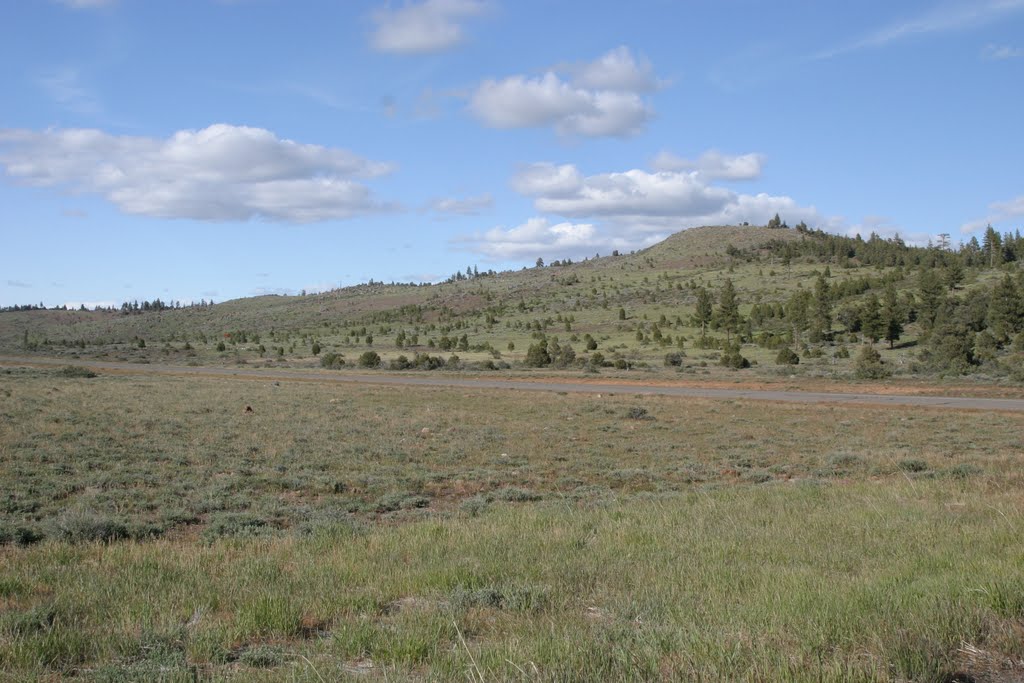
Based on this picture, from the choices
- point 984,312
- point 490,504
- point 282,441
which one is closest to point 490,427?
point 282,441

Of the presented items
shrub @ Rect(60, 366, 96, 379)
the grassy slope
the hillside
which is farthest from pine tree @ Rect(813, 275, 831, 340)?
shrub @ Rect(60, 366, 96, 379)

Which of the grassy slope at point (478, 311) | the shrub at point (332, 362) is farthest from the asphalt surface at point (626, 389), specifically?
the grassy slope at point (478, 311)

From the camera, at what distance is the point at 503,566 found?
7156 mm

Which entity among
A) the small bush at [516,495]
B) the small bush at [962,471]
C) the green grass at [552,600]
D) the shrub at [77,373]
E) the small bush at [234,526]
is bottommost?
the small bush at [516,495]

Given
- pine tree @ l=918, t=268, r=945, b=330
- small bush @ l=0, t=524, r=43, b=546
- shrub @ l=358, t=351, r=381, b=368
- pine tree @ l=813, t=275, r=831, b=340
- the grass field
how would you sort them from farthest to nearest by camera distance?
pine tree @ l=813, t=275, r=831, b=340 → pine tree @ l=918, t=268, r=945, b=330 → shrub @ l=358, t=351, r=381, b=368 → small bush @ l=0, t=524, r=43, b=546 → the grass field

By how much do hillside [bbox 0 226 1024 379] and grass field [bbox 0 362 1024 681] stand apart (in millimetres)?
34367

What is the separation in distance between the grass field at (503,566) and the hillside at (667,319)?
113 feet

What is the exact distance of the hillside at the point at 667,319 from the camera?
55781mm

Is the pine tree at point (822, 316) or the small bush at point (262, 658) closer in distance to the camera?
the small bush at point (262, 658)

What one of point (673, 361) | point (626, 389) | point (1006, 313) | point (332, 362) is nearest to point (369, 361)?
point (332, 362)

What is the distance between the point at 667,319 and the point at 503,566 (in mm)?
78107

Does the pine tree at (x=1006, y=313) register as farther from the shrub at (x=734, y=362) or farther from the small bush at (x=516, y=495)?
the small bush at (x=516, y=495)

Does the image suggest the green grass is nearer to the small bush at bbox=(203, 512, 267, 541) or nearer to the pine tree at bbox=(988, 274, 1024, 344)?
the small bush at bbox=(203, 512, 267, 541)

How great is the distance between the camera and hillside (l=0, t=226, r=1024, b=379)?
183ft
